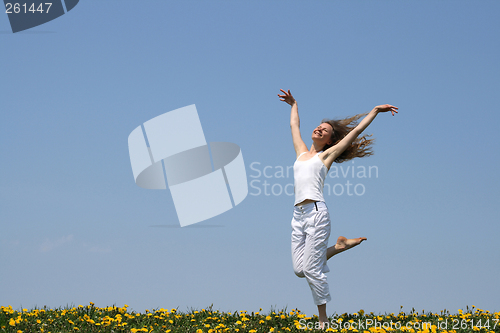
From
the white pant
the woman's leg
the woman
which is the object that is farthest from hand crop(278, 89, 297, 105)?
the woman's leg

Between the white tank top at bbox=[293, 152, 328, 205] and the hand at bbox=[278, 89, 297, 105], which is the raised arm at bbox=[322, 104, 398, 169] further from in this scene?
the hand at bbox=[278, 89, 297, 105]

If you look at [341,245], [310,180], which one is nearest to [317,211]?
[310,180]

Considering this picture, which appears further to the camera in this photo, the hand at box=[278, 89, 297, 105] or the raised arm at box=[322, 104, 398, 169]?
the hand at box=[278, 89, 297, 105]

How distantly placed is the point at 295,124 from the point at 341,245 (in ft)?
6.83

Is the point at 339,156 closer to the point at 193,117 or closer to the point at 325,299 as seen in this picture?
the point at 325,299

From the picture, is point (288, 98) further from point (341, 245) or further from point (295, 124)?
point (341, 245)

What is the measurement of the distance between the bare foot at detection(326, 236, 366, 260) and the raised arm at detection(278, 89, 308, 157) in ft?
4.92

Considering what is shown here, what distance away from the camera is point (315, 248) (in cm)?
629

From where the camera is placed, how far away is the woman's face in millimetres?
6902

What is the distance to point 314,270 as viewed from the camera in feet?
20.6

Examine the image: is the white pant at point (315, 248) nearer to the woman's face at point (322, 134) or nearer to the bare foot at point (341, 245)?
the bare foot at point (341, 245)

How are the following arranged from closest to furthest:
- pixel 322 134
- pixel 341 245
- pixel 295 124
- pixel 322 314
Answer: pixel 322 314
pixel 341 245
pixel 322 134
pixel 295 124

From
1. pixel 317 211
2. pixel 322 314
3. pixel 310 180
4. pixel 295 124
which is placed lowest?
pixel 322 314

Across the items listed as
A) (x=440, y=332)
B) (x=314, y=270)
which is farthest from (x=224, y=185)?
(x=440, y=332)
